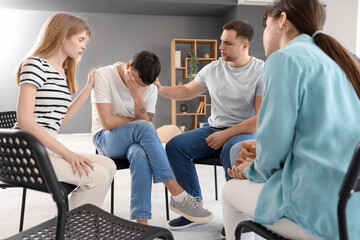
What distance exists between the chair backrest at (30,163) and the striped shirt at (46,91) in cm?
61

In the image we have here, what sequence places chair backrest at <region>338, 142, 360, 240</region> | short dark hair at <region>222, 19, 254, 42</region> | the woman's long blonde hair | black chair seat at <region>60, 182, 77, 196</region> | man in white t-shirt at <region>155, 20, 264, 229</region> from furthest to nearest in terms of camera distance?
short dark hair at <region>222, 19, 254, 42</region>
man in white t-shirt at <region>155, 20, 264, 229</region>
the woman's long blonde hair
black chair seat at <region>60, 182, 77, 196</region>
chair backrest at <region>338, 142, 360, 240</region>

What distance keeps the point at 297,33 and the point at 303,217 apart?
0.57m

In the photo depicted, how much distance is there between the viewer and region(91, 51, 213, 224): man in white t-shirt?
175 cm

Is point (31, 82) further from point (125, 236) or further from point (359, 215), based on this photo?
point (359, 215)

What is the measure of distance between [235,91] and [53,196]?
1.47m

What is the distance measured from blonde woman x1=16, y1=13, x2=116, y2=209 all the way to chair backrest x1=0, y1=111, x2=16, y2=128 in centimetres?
43

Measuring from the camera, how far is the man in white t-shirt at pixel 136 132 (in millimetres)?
1748

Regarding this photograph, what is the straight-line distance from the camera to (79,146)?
16.6 ft

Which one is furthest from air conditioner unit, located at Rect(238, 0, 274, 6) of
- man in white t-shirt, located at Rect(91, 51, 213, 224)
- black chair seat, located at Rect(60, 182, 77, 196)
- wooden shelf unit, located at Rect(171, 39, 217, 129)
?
black chair seat, located at Rect(60, 182, 77, 196)

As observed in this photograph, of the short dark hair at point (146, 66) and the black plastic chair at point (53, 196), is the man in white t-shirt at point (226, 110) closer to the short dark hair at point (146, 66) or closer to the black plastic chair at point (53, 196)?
the short dark hair at point (146, 66)

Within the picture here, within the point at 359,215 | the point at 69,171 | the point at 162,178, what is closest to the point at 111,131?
the point at 162,178

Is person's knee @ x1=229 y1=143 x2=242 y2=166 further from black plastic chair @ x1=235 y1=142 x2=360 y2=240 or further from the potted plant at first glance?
the potted plant

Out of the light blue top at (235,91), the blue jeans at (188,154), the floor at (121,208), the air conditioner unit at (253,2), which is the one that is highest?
the air conditioner unit at (253,2)

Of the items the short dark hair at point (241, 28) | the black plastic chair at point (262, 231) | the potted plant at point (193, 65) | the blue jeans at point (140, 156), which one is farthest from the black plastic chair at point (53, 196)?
the potted plant at point (193, 65)
